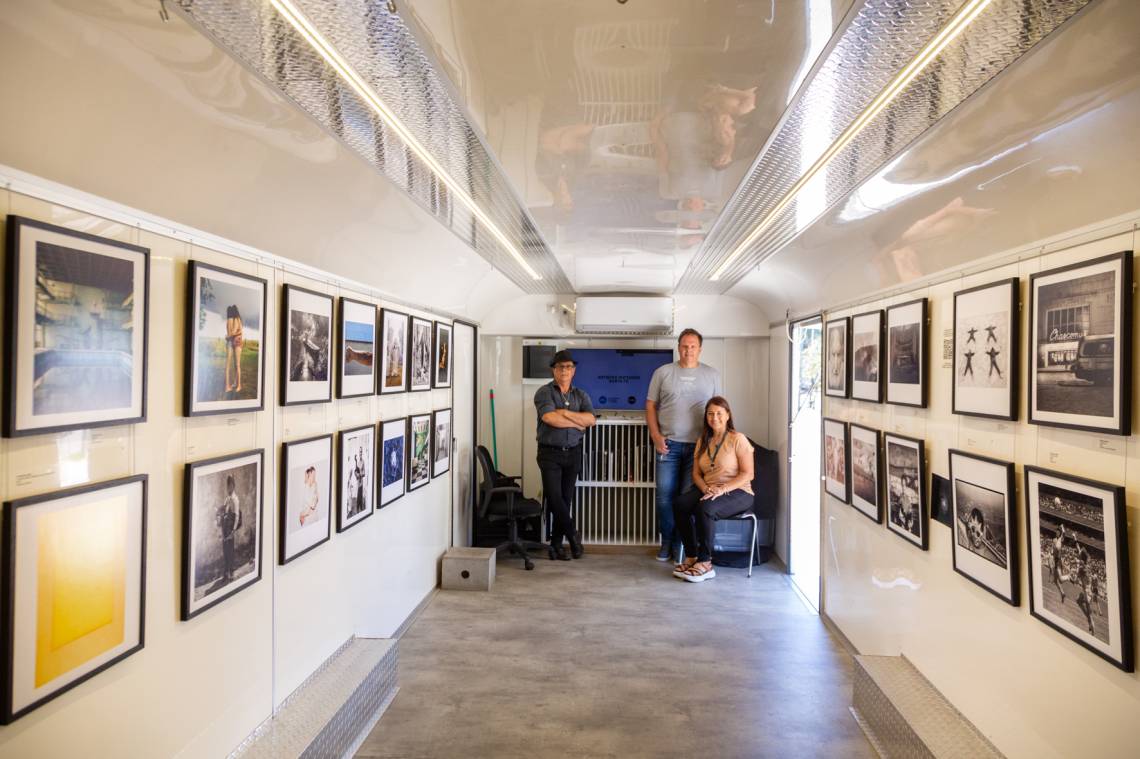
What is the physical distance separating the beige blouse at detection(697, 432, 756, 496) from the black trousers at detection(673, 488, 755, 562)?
14 cm

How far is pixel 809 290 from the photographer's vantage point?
15.5 feet

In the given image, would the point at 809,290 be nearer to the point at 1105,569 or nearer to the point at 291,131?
the point at 1105,569

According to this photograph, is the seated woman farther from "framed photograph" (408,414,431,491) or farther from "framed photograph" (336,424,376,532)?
"framed photograph" (336,424,376,532)

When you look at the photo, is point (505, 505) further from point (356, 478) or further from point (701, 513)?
point (356, 478)

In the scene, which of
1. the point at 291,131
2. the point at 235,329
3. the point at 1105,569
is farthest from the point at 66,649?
the point at 1105,569

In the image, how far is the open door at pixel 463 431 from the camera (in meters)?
5.61

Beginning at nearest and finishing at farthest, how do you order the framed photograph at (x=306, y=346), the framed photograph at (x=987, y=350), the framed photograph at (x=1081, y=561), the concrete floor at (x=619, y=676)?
the framed photograph at (x=1081, y=561) → the framed photograph at (x=987, y=350) → the framed photograph at (x=306, y=346) → the concrete floor at (x=619, y=676)

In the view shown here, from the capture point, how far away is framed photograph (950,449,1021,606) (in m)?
2.26

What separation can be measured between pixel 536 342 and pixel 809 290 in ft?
10.2

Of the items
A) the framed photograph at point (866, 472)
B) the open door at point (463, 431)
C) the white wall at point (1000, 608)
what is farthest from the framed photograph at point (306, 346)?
the framed photograph at point (866, 472)

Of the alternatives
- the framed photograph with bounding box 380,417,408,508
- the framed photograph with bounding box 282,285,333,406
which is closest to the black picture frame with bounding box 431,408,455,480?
the framed photograph with bounding box 380,417,408,508

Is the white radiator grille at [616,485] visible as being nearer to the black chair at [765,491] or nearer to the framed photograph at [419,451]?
the black chair at [765,491]

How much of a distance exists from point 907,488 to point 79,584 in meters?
3.41

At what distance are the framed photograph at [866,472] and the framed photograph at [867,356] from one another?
0.75 feet
